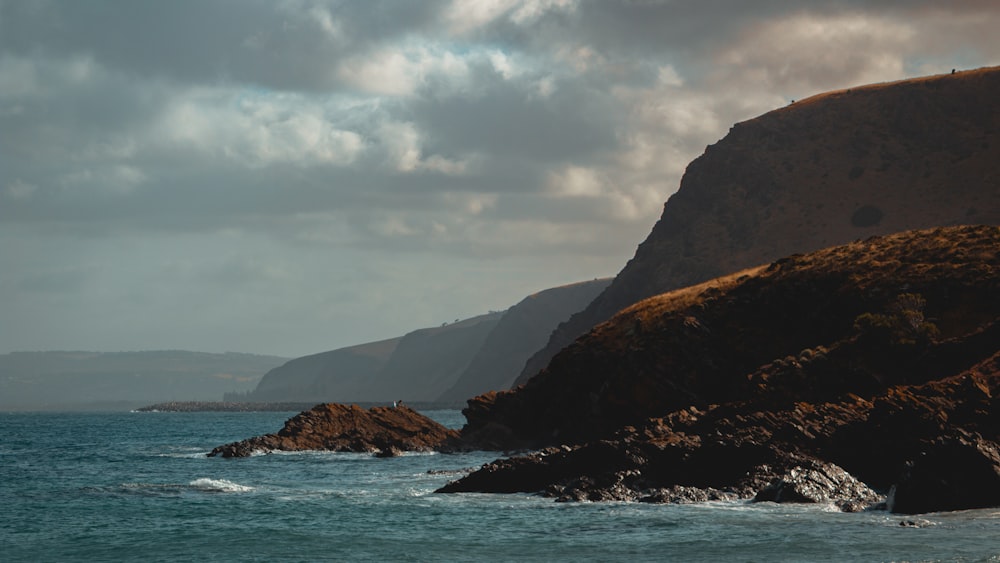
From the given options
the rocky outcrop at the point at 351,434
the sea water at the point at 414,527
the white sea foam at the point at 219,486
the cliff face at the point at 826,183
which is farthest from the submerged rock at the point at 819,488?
the cliff face at the point at 826,183

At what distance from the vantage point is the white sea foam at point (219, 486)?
54656 mm

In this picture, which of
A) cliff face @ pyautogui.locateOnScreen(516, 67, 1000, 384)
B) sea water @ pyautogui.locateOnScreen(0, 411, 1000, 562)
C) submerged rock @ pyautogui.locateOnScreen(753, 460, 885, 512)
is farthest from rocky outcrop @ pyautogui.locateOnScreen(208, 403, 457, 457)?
cliff face @ pyautogui.locateOnScreen(516, 67, 1000, 384)

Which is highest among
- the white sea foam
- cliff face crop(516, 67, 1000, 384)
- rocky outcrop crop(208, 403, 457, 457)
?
cliff face crop(516, 67, 1000, 384)

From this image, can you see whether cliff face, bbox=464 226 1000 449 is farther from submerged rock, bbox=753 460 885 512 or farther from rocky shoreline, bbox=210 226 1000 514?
submerged rock, bbox=753 460 885 512

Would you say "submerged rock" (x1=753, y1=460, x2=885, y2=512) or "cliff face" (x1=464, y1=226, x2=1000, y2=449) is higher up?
"cliff face" (x1=464, y1=226, x2=1000, y2=449)

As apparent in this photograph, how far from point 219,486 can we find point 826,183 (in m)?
141

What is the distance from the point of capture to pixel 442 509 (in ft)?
147

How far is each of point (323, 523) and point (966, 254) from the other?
4843cm

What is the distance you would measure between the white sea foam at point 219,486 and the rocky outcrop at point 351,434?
25410 millimetres

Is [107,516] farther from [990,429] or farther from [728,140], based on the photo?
[728,140]

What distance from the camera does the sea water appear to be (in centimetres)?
3291

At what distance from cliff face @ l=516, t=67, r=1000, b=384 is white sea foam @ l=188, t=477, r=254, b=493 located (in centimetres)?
11231

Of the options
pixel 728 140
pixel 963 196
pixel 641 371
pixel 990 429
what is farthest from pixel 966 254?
pixel 728 140

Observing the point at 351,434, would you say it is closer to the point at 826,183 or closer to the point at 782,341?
the point at 782,341
